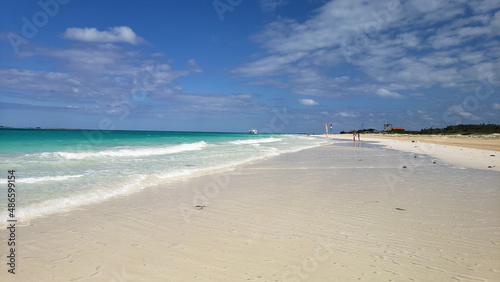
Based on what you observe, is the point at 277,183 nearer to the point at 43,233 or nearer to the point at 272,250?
the point at 272,250

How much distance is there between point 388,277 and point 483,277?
1.18 metres

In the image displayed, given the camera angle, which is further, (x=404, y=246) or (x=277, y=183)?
(x=277, y=183)

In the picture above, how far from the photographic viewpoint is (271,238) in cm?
475

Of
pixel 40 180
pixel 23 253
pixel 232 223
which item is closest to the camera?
pixel 23 253

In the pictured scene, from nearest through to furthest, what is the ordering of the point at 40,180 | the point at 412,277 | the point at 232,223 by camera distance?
the point at 412,277 → the point at 232,223 → the point at 40,180

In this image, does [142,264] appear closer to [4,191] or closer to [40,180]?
[4,191]

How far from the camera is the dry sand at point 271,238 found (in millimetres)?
3637

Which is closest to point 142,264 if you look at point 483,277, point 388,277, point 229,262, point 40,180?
point 229,262

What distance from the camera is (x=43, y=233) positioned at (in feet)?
16.5

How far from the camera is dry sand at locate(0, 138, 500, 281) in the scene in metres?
3.64

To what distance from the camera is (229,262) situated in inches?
153


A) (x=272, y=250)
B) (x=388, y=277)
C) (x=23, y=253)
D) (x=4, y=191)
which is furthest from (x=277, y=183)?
(x=4, y=191)

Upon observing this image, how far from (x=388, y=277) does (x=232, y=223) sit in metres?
2.97

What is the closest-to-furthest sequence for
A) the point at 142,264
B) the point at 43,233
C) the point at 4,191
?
the point at 142,264 → the point at 43,233 → the point at 4,191
